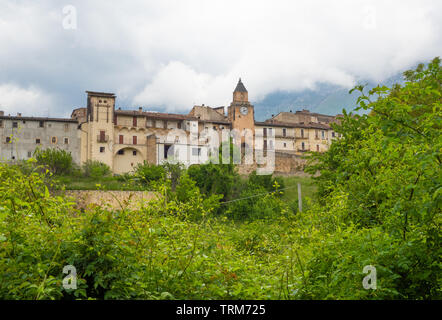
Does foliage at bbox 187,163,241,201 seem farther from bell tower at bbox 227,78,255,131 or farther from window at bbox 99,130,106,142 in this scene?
bell tower at bbox 227,78,255,131

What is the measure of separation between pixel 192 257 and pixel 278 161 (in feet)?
170

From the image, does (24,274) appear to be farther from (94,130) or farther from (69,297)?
(94,130)

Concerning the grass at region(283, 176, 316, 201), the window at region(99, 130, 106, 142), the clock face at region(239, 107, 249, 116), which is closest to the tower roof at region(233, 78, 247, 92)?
the clock face at region(239, 107, 249, 116)

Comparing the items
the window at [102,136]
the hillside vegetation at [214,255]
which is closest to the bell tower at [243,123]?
the window at [102,136]

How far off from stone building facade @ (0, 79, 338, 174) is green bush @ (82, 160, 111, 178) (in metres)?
1.29

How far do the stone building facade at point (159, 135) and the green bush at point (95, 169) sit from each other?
1295 mm

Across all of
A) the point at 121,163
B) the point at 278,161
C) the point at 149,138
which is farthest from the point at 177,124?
the point at 278,161

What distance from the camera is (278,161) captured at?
5562 centimetres

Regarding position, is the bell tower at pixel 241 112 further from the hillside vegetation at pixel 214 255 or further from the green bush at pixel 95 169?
the hillside vegetation at pixel 214 255

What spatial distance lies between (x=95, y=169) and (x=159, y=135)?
Result: 991 cm

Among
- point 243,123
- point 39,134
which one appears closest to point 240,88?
point 243,123

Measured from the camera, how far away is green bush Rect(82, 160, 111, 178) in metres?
46.6
